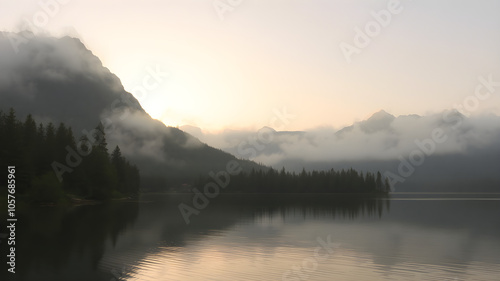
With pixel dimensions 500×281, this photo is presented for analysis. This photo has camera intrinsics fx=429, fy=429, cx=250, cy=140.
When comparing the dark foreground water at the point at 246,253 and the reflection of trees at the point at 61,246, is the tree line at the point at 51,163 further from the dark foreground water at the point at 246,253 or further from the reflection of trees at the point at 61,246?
the dark foreground water at the point at 246,253

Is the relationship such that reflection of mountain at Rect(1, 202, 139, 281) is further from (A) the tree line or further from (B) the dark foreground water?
(A) the tree line

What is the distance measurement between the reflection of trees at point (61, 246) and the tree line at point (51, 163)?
116 ft

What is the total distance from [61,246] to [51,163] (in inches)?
3473

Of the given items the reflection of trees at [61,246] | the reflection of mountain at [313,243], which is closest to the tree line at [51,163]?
the reflection of trees at [61,246]

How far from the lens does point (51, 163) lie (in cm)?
12619

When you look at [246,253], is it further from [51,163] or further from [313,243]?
[51,163]

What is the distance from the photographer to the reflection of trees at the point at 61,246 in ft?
111

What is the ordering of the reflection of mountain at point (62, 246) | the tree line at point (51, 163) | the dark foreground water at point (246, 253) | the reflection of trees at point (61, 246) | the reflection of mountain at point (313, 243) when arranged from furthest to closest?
the tree line at point (51, 163), the reflection of mountain at point (313, 243), the dark foreground water at point (246, 253), the reflection of trees at point (61, 246), the reflection of mountain at point (62, 246)

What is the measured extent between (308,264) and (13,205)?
81.5 m

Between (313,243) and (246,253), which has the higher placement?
(246,253)

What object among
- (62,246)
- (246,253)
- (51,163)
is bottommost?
(246,253)

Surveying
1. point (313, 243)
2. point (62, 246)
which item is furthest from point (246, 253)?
point (62, 246)

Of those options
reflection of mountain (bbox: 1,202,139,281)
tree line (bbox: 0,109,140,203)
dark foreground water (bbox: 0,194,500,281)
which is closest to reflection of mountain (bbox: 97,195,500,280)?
dark foreground water (bbox: 0,194,500,281)

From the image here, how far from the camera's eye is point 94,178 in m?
144
